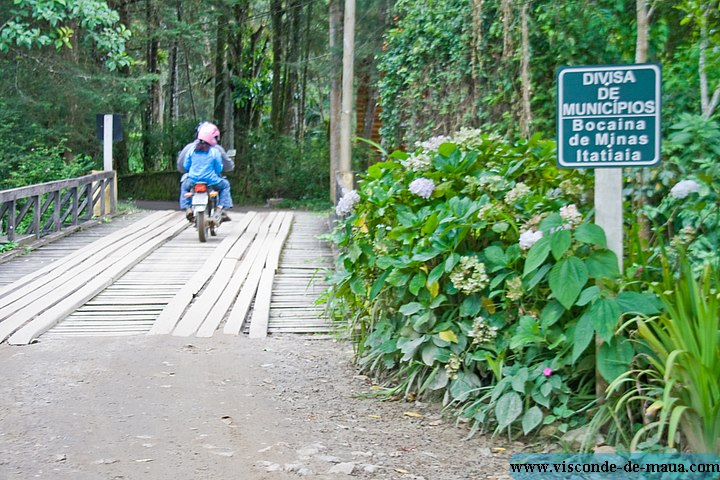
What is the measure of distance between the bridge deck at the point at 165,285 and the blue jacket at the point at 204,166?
0.98 metres

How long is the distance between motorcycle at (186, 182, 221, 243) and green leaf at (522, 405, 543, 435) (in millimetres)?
9342

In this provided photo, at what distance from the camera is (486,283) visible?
18.0ft

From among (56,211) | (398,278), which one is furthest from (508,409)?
(56,211)

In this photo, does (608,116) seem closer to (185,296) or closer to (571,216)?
(571,216)

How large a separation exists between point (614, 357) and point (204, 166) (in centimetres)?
997

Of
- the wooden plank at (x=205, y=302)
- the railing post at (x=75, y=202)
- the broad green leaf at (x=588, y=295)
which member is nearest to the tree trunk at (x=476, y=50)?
the wooden plank at (x=205, y=302)

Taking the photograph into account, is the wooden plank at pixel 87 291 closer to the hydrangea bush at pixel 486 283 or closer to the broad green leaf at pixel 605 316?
the hydrangea bush at pixel 486 283

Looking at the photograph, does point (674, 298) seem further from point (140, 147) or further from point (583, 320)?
point (140, 147)

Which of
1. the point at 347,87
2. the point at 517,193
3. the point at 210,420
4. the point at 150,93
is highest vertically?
the point at 150,93

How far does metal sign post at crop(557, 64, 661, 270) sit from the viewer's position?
477 centimetres

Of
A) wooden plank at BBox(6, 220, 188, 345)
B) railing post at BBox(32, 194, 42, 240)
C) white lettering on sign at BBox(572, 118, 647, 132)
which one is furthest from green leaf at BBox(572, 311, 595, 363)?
railing post at BBox(32, 194, 42, 240)

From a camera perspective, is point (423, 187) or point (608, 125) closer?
point (608, 125)

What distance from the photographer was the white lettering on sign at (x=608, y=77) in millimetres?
4812

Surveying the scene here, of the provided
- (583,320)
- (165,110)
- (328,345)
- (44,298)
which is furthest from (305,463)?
(165,110)
